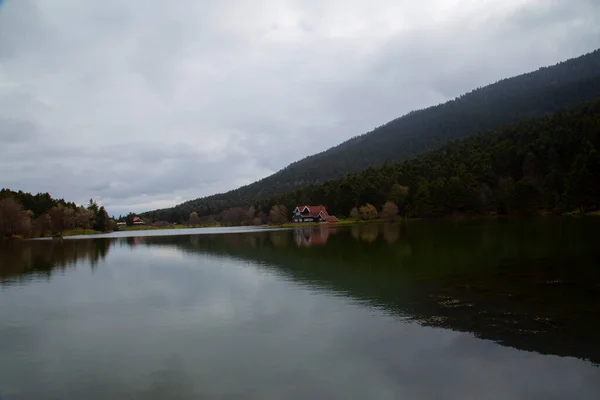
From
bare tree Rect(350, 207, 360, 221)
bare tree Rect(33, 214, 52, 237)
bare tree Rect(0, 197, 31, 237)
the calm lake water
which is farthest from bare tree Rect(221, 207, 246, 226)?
the calm lake water

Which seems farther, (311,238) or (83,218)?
(83,218)

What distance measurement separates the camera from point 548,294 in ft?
57.7

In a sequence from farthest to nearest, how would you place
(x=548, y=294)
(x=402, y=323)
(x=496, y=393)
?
(x=548, y=294) → (x=402, y=323) → (x=496, y=393)

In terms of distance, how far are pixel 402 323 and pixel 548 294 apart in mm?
7079

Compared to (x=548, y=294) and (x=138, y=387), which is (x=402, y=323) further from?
(x=138, y=387)

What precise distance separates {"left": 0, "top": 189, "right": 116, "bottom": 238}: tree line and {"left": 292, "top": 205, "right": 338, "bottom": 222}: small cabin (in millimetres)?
68034

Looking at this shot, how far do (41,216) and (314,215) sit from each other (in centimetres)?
7693

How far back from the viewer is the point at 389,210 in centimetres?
12262

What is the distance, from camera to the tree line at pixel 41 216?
320 feet

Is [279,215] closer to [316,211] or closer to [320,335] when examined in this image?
[316,211]

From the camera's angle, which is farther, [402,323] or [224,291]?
[224,291]

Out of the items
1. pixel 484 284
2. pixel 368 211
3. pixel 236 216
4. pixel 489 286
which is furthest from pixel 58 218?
pixel 489 286

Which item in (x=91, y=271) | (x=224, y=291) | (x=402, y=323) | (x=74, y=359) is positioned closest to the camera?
(x=74, y=359)

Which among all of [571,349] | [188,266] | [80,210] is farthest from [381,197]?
[571,349]
